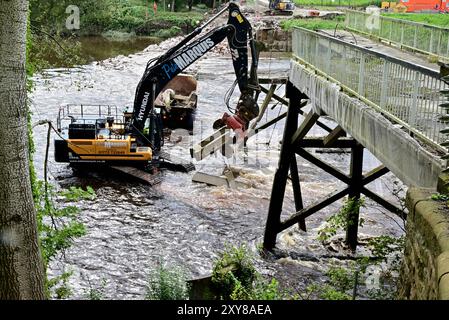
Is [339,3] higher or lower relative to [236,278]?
higher

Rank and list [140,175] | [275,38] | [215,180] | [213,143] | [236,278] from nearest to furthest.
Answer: [236,278]
[213,143]
[140,175]
[215,180]
[275,38]

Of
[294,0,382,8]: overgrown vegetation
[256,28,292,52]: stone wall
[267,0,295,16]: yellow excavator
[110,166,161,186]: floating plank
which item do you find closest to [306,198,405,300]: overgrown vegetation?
[110,166,161,186]: floating plank

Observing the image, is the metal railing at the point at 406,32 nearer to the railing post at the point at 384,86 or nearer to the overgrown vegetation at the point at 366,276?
the overgrown vegetation at the point at 366,276

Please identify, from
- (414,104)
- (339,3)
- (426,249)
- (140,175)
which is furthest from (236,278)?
(339,3)

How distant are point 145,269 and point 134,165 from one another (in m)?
6.40

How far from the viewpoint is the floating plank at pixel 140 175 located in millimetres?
18000

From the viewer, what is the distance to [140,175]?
1817 cm

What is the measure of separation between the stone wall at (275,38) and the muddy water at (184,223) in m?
26.8

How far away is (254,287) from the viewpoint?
385 inches

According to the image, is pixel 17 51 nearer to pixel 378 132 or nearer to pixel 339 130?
pixel 378 132

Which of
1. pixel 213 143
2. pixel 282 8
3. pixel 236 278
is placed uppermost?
pixel 282 8

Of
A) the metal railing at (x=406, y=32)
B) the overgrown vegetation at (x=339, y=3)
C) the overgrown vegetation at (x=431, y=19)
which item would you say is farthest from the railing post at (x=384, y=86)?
the overgrown vegetation at (x=339, y=3)

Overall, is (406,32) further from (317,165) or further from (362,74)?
(362,74)

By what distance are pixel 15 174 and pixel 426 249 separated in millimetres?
3948
